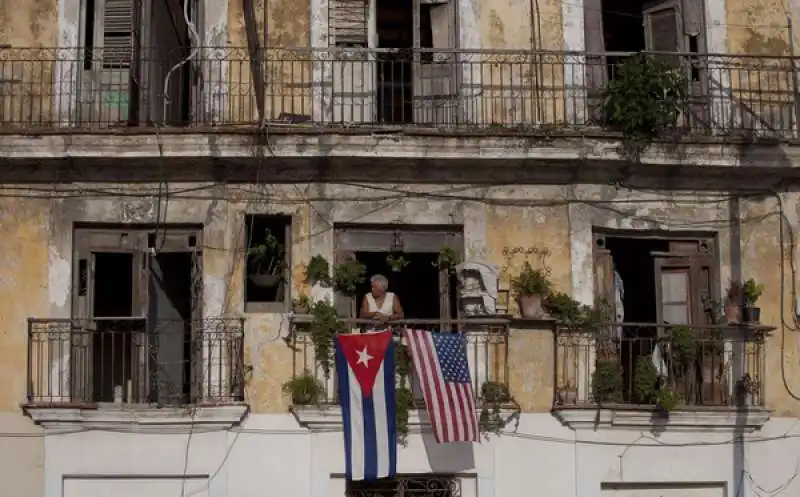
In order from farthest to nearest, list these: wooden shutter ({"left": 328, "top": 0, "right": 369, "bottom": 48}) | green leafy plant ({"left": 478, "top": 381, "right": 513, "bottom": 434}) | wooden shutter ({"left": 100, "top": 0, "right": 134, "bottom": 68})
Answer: wooden shutter ({"left": 328, "top": 0, "right": 369, "bottom": 48}) < wooden shutter ({"left": 100, "top": 0, "right": 134, "bottom": 68}) < green leafy plant ({"left": 478, "top": 381, "right": 513, "bottom": 434})

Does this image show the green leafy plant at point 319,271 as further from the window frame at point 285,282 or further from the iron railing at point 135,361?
the iron railing at point 135,361

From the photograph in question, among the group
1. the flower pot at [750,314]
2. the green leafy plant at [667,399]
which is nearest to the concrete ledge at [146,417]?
the green leafy plant at [667,399]

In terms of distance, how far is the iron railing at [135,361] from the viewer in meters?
17.5

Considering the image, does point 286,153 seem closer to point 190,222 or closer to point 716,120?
point 190,222

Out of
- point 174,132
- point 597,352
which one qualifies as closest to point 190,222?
point 174,132

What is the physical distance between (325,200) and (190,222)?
57.2 inches

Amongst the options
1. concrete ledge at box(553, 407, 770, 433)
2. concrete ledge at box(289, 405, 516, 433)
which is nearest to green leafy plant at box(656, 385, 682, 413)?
concrete ledge at box(553, 407, 770, 433)

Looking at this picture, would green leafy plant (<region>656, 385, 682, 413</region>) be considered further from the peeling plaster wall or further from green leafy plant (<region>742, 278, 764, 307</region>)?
green leafy plant (<region>742, 278, 764, 307</region>)

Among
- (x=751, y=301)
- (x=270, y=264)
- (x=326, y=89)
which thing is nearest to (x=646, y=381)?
(x=751, y=301)

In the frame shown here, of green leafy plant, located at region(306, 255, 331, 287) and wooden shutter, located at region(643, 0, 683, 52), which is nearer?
green leafy plant, located at region(306, 255, 331, 287)

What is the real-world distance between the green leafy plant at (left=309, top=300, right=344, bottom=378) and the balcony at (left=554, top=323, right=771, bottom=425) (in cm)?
241

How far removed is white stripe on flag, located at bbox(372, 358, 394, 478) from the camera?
55.9 ft

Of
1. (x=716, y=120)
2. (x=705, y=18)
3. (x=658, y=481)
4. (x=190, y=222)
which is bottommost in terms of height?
(x=658, y=481)

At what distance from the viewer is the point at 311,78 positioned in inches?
717
